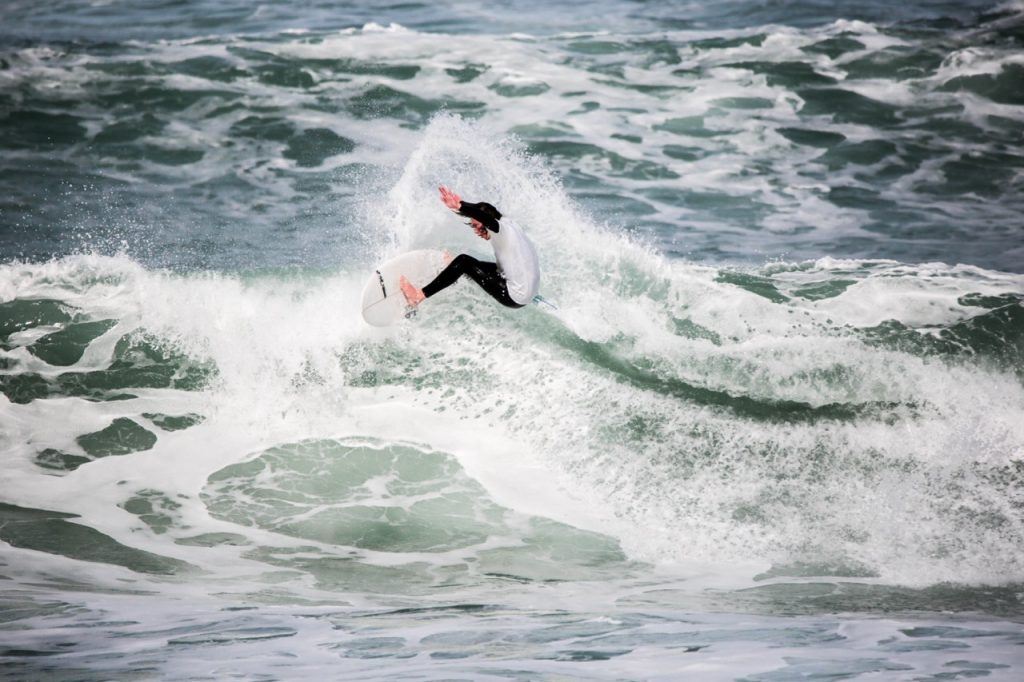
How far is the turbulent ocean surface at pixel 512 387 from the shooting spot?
19.9 feet

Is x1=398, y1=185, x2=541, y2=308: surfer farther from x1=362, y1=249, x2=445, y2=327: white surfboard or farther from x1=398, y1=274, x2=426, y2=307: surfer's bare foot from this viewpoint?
x1=362, y1=249, x2=445, y2=327: white surfboard

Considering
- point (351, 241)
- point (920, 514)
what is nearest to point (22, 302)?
point (351, 241)

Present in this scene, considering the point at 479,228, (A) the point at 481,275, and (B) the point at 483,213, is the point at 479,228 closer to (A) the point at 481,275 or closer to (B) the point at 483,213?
(B) the point at 483,213

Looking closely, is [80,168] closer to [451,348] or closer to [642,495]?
[451,348]

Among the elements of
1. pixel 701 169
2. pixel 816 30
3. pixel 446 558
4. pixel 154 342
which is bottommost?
pixel 446 558

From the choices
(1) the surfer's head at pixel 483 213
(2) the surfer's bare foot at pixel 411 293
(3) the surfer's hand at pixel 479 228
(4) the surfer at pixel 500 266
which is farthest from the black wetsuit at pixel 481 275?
(1) the surfer's head at pixel 483 213

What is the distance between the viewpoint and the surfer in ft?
22.5

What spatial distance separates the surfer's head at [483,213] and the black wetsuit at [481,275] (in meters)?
0.61

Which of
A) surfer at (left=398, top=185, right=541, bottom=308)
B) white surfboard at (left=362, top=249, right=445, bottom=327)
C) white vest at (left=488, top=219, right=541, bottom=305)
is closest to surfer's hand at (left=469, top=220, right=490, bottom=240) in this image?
surfer at (left=398, top=185, right=541, bottom=308)

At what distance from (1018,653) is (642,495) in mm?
3026

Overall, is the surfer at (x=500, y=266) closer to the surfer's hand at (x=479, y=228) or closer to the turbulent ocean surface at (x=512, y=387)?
the surfer's hand at (x=479, y=228)

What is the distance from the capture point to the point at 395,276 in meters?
8.27

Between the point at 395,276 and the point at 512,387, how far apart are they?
155 cm

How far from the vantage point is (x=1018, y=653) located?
215 inches
